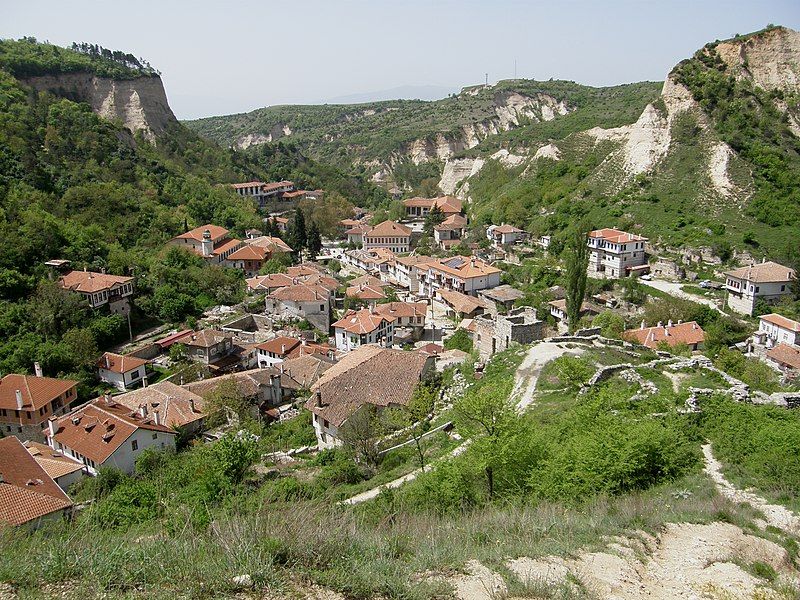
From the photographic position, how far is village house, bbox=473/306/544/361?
905 inches

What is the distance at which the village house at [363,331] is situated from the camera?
33.0 metres

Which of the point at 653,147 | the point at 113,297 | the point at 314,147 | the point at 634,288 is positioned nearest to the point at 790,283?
the point at 634,288

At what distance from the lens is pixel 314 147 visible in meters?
117

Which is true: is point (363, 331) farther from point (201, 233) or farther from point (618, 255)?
point (201, 233)

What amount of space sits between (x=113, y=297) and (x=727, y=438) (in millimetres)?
33622

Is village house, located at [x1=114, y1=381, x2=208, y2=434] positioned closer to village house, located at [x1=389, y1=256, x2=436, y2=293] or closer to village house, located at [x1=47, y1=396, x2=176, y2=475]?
village house, located at [x1=47, y1=396, x2=176, y2=475]

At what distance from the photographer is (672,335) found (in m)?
29.8

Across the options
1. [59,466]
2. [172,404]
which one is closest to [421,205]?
[172,404]

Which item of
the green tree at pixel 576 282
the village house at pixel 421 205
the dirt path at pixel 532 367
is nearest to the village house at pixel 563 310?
the green tree at pixel 576 282

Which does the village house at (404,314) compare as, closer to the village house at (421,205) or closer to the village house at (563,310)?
the village house at (563,310)

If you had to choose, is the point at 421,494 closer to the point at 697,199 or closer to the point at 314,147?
the point at 697,199

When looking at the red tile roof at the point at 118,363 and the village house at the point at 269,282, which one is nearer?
the red tile roof at the point at 118,363

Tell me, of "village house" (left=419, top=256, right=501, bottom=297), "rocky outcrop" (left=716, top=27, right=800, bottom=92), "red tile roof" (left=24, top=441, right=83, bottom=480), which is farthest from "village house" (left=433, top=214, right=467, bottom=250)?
"red tile roof" (left=24, top=441, right=83, bottom=480)

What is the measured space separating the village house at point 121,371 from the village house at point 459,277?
68.3 feet
